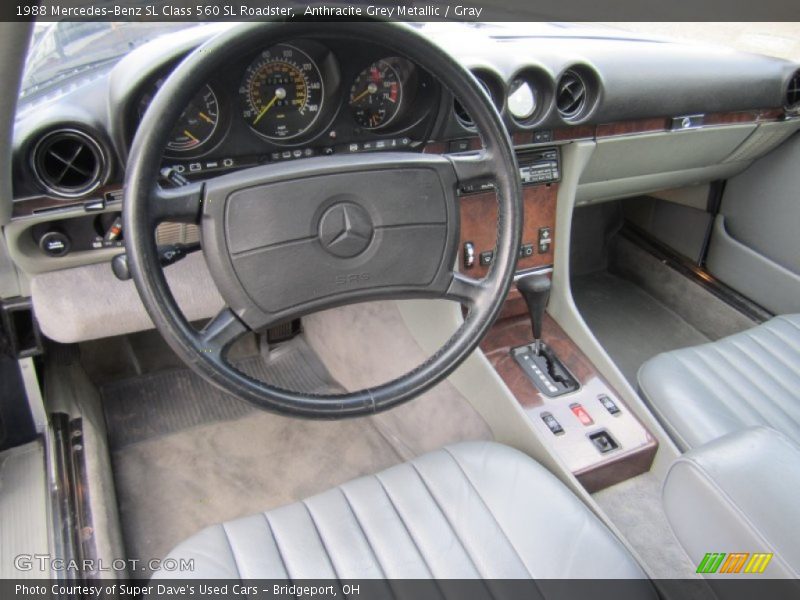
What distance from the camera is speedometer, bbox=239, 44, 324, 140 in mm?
1218

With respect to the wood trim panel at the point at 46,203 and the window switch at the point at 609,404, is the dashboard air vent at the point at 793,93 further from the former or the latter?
the wood trim panel at the point at 46,203

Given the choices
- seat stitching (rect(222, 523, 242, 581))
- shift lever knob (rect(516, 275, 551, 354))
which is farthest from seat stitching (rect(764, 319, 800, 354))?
seat stitching (rect(222, 523, 242, 581))

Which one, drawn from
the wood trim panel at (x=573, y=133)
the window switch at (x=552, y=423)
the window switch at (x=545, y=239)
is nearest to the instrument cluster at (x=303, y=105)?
the wood trim panel at (x=573, y=133)

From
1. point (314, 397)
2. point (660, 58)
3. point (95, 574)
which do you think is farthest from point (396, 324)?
point (660, 58)

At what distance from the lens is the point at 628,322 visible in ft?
8.67

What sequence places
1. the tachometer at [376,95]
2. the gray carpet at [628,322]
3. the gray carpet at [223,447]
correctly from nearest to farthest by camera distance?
1. the tachometer at [376,95]
2. the gray carpet at [223,447]
3. the gray carpet at [628,322]

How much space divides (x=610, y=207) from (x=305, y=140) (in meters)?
1.86

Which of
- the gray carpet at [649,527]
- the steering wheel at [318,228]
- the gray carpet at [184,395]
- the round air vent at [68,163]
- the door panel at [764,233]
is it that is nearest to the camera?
the steering wheel at [318,228]

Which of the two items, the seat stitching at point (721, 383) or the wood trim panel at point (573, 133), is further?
the wood trim panel at point (573, 133)

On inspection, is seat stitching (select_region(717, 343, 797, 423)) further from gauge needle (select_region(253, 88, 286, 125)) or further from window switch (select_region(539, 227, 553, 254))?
gauge needle (select_region(253, 88, 286, 125))

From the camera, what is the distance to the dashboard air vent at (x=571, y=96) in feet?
5.67

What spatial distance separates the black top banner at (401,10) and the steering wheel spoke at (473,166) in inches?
10.2

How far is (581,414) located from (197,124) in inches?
44.9

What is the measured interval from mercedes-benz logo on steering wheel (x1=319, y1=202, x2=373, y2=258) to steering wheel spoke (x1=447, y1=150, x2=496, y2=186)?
185 millimetres
